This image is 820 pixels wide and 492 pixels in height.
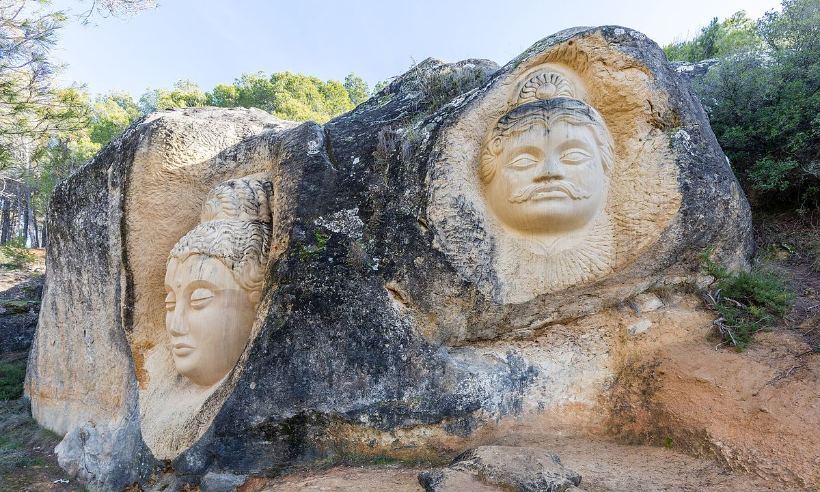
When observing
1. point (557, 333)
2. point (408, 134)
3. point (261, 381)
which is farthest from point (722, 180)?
point (261, 381)

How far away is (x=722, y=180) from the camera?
3604mm

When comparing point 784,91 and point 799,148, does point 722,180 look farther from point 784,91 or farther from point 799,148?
point 784,91

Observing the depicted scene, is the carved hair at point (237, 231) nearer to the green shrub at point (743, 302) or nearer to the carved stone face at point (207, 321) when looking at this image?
the carved stone face at point (207, 321)

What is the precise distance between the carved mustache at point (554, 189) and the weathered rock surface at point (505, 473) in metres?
1.63

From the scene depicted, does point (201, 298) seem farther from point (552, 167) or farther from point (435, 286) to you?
point (552, 167)

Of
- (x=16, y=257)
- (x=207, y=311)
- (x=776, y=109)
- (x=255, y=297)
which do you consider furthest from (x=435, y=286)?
(x=16, y=257)

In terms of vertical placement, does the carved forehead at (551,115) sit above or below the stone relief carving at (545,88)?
below

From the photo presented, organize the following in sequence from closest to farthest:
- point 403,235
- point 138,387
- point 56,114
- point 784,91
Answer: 1. point 403,235
2. point 138,387
3. point 784,91
4. point 56,114

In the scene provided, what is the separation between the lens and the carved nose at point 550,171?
3.47 m

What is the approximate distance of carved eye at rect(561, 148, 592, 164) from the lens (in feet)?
11.5

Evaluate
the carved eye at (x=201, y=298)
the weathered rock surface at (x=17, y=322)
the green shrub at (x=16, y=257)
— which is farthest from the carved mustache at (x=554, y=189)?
the green shrub at (x=16, y=257)

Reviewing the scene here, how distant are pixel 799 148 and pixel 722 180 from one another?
6.36 ft

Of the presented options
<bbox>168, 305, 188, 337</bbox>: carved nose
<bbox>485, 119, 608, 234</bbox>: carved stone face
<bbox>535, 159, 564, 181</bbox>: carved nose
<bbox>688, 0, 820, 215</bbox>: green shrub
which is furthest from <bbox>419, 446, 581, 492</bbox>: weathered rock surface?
<bbox>688, 0, 820, 215</bbox>: green shrub

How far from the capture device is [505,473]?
8.38ft
